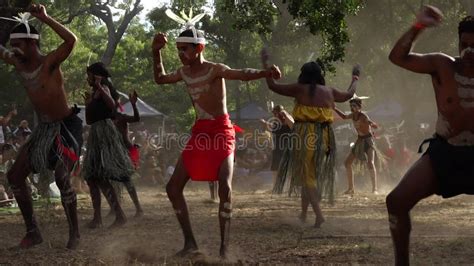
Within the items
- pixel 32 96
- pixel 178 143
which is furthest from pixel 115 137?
pixel 178 143

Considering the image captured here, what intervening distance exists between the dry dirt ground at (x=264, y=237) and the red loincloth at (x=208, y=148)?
25.7 inches

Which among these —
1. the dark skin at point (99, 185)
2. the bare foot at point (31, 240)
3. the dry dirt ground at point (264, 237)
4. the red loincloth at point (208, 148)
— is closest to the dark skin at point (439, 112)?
the dry dirt ground at point (264, 237)

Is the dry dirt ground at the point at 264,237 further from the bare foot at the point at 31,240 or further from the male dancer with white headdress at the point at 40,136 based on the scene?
the male dancer with white headdress at the point at 40,136

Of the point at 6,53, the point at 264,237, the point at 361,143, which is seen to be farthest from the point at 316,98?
the point at 361,143

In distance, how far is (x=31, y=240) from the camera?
20.3 feet

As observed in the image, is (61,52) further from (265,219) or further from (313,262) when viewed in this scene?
(265,219)

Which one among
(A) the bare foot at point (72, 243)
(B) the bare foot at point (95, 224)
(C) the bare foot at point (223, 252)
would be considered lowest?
(B) the bare foot at point (95, 224)

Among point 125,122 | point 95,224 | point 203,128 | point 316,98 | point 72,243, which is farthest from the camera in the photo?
point 125,122

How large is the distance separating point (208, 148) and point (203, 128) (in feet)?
0.63

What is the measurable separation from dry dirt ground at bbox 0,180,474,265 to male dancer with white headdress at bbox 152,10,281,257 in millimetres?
491

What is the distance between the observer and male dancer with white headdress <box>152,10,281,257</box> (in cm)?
583

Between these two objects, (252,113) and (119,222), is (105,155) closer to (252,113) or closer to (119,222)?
(119,222)

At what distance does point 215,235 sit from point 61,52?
7.84 feet

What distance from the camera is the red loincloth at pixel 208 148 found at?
5859mm
